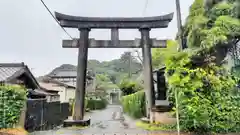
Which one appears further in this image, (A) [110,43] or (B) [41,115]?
(A) [110,43]

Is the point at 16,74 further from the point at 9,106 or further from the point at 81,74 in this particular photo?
the point at 9,106

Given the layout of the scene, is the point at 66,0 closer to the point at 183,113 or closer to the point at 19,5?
the point at 19,5

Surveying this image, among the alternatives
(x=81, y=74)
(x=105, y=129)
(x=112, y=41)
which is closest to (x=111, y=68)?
(x=112, y=41)

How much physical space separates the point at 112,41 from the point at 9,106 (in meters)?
5.66

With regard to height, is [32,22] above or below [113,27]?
above

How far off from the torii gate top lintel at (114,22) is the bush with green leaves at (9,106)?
4.26m

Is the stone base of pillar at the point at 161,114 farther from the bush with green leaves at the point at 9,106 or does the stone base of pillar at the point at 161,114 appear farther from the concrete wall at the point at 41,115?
the bush with green leaves at the point at 9,106

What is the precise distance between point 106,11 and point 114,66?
52.1 metres

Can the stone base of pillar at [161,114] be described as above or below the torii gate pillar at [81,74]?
below

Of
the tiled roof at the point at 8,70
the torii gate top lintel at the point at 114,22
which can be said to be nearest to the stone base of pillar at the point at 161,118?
the torii gate top lintel at the point at 114,22

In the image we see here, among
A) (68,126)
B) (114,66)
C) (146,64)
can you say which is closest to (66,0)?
(146,64)

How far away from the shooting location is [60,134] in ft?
25.9

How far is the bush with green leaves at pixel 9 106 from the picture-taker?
762 cm

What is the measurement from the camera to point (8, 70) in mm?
12227
